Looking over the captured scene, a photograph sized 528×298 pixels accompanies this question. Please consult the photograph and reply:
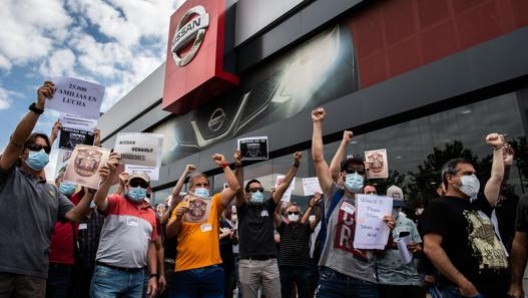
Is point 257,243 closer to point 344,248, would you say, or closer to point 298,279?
point 298,279

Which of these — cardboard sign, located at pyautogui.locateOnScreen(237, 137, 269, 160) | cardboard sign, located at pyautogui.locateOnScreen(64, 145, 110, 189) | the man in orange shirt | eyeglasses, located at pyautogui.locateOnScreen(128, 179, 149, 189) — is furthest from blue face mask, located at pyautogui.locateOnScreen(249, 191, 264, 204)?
cardboard sign, located at pyautogui.locateOnScreen(64, 145, 110, 189)

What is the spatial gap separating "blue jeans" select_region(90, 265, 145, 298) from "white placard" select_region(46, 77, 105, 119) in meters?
2.00

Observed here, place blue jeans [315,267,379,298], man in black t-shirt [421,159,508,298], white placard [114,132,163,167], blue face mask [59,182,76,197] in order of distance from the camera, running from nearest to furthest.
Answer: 1. man in black t-shirt [421,159,508,298]
2. blue jeans [315,267,379,298]
3. blue face mask [59,182,76,197]
4. white placard [114,132,163,167]

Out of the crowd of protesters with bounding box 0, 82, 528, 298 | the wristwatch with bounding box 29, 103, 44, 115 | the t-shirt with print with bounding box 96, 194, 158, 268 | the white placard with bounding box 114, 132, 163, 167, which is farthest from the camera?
the white placard with bounding box 114, 132, 163, 167

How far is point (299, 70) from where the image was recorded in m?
12.4

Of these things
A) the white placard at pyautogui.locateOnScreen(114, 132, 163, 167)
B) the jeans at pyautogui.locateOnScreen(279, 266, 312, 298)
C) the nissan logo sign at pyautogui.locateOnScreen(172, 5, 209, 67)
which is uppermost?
the nissan logo sign at pyautogui.locateOnScreen(172, 5, 209, 67)

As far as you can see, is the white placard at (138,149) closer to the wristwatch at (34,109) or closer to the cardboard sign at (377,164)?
the wristwatch at (34,109)

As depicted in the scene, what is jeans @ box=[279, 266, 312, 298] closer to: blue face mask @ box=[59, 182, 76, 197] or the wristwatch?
blue face mask @ box=[59, 182, 76, 197]

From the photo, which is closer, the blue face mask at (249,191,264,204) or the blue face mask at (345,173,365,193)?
the blue face mask at (345,173,365,193)

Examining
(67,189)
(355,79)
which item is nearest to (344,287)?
(67,189)

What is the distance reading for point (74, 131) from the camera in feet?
14.8

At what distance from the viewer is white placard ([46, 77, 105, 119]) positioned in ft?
14.0

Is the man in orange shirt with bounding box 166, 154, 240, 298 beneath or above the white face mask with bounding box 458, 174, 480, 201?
beneath

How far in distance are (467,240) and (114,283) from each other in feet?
9.77
